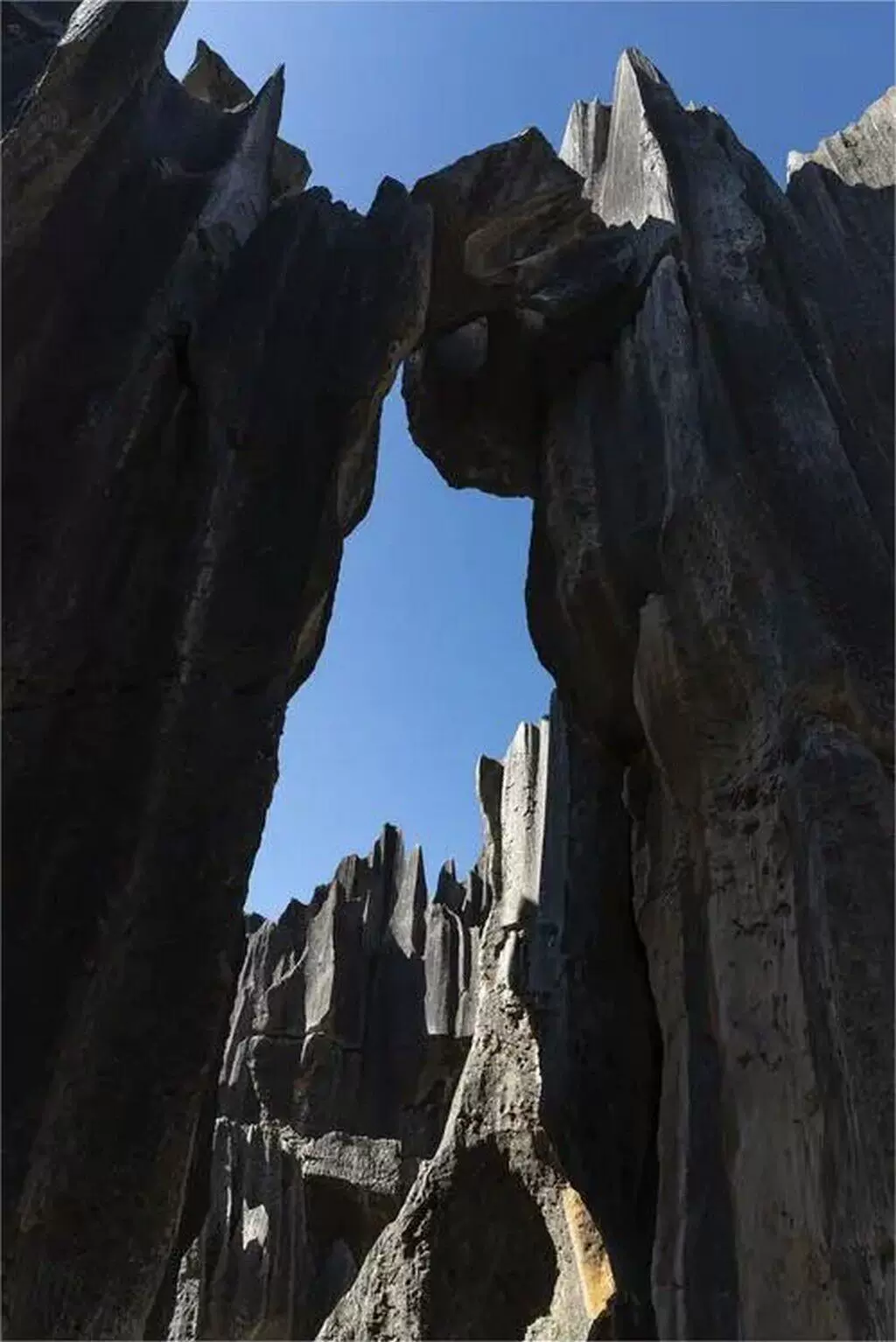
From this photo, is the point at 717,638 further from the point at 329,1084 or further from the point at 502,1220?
the point at 329,1084

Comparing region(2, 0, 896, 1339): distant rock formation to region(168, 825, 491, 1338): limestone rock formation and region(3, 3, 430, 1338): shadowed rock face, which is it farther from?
region(168, 825, 491, 1338): limestone rock formation

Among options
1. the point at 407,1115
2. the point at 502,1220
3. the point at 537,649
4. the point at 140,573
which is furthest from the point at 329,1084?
the point at 140,573

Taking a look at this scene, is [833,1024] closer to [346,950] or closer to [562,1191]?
[562,1191]

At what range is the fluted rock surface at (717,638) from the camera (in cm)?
372

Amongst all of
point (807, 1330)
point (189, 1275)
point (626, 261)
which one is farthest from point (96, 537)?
point (189, 1275)

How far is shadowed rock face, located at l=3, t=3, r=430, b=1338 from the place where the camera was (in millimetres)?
3076

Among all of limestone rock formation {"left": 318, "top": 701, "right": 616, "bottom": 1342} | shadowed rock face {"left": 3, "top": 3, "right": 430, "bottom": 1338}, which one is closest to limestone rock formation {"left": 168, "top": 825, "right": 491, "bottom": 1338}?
limestone rock formation {"left": 318, "top": 701, "right": 616, "bottom": 1342}

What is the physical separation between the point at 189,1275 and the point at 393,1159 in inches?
79.6

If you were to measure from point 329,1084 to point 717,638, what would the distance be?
1089 cm

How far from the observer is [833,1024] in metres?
3.62

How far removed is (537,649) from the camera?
666 cm

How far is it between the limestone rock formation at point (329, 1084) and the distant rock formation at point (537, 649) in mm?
3731

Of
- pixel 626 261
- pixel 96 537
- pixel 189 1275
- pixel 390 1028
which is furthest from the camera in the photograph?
pixel 390 1028

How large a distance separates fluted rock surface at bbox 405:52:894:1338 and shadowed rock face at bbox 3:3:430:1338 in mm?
1281
